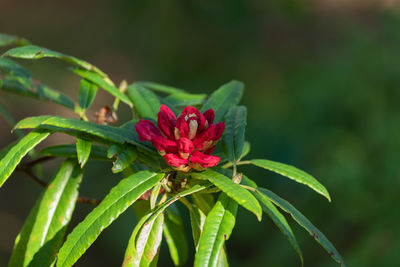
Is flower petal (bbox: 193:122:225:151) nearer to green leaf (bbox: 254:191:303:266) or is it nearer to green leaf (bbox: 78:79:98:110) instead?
green leaf (bbox: 254:191:303:266)

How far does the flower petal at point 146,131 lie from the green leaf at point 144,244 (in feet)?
0.48

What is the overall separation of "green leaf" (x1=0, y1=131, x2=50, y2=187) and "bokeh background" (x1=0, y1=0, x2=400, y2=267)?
6.16 feet

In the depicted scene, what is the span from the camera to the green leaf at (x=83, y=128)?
0.85m

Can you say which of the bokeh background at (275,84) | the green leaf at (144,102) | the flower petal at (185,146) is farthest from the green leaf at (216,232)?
the bokeh background at (275,84)

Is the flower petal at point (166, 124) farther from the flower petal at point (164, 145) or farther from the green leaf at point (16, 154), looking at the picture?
the green leaf at point (16, 154)

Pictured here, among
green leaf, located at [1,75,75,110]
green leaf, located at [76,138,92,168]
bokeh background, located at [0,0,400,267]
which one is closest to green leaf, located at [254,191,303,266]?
green leaf, located at [76,138,92,168]

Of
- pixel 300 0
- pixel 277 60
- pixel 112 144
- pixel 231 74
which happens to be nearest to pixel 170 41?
pixel 231 74

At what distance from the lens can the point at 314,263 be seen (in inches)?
109

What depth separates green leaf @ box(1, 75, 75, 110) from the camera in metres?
1.21

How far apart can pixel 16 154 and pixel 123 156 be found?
201 millimetres

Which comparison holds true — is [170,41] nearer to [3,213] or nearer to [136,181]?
[3,213]

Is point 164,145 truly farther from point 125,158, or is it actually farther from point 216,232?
point 216,232

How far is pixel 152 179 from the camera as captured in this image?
839 millimetres

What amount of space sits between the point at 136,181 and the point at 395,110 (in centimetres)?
217
